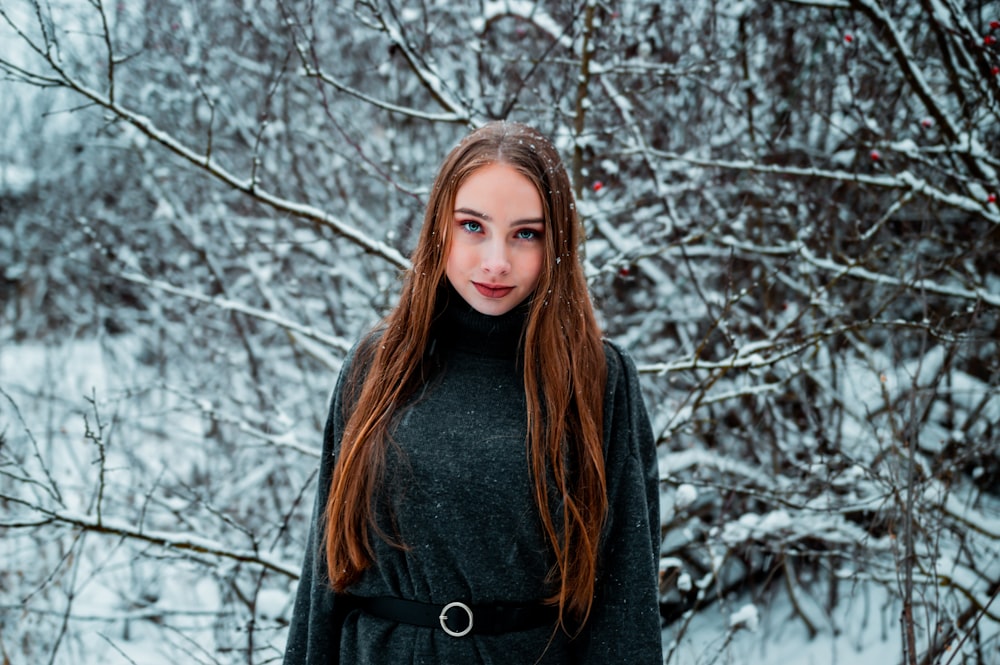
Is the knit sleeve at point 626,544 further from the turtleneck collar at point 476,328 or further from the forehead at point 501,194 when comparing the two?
the forehead at point 501,194

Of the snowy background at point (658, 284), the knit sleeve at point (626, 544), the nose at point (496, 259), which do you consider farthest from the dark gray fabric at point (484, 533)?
the snowy background at point (658, 284)

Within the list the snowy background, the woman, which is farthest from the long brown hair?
the snowy background

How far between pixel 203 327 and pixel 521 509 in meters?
4.92

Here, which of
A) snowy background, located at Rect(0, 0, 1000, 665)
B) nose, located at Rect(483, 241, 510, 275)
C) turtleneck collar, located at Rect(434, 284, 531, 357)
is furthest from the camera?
snowy background, located at Rect(0, 0, 1000, 665)

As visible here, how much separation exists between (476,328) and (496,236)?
231 millimetres

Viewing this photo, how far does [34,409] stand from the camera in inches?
223

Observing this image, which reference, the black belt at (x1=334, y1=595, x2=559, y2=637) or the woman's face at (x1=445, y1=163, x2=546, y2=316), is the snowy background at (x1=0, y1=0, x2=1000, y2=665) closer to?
the black belt at (x1=334, y1=595, x2=559, y2=637)

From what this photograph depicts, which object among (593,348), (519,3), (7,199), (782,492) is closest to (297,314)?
(519,3)

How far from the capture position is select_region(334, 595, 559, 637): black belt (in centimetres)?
165

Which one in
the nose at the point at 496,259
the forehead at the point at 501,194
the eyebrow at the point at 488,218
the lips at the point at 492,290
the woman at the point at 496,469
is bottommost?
the woman at the point at 496,469

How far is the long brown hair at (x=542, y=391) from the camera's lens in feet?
5.43

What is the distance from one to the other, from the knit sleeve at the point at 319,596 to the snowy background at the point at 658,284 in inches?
24.7

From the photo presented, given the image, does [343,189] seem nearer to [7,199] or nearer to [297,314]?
[297,314]

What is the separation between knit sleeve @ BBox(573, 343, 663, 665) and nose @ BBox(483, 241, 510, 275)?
0.35 meters
